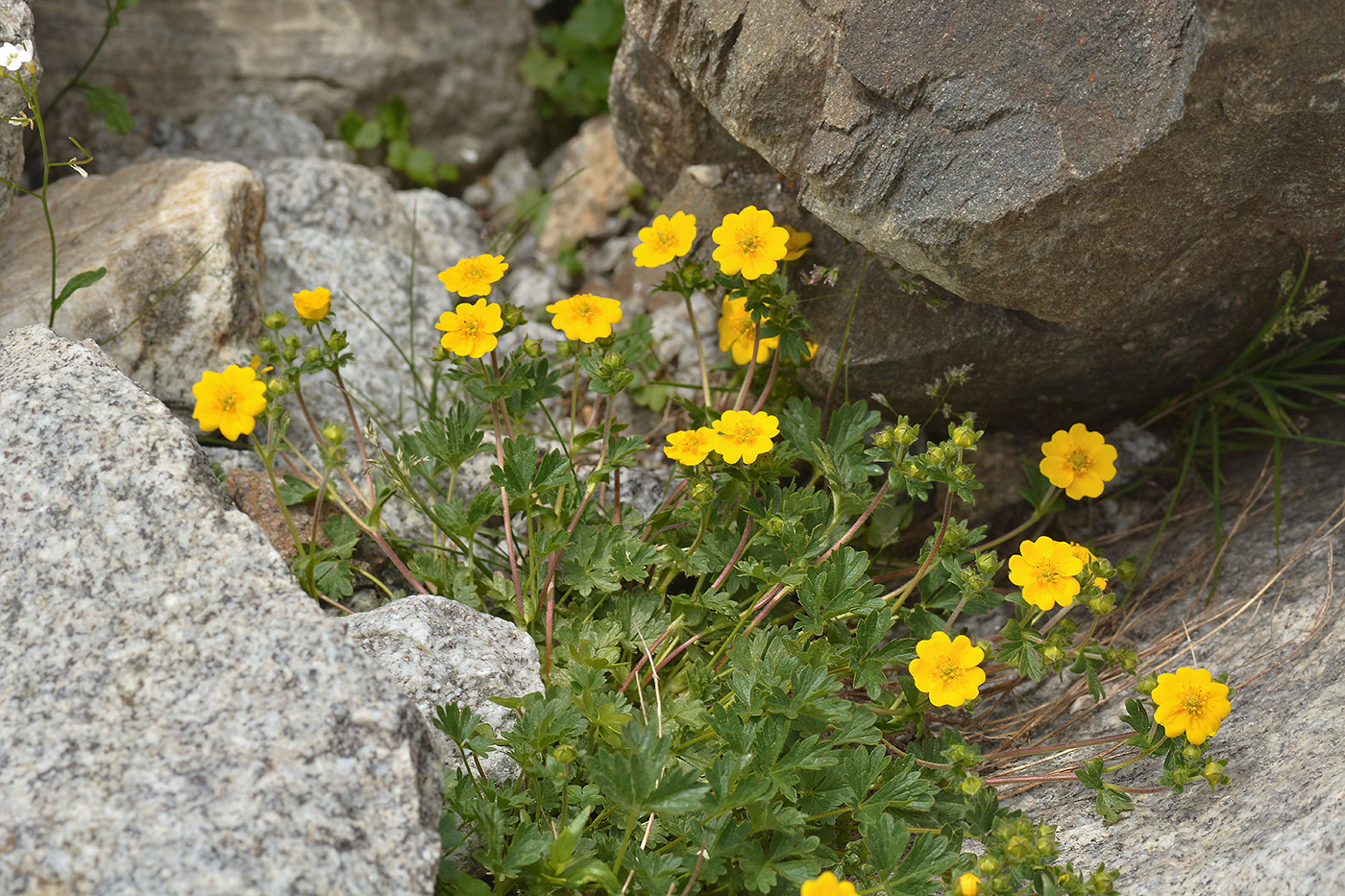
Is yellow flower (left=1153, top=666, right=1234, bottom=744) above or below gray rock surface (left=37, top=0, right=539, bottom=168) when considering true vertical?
below

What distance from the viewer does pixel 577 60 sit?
17.2 feet

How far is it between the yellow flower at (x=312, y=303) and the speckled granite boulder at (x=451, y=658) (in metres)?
0.90

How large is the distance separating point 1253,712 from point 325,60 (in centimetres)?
482

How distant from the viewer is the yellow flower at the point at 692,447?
2779 mm

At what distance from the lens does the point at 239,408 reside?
258 cm

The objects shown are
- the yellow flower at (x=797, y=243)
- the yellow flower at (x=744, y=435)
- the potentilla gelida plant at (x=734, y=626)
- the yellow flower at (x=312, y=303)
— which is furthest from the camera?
the yellow flower at (x=797, y=243)

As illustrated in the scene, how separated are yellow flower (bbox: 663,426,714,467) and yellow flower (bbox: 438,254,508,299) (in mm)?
743

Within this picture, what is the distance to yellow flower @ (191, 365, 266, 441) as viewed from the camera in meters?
2.58

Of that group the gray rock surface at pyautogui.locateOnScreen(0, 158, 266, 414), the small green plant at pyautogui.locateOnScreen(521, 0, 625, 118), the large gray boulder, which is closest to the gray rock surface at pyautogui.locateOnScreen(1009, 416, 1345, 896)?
the large gray boulder

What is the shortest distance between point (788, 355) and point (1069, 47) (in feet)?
3.71

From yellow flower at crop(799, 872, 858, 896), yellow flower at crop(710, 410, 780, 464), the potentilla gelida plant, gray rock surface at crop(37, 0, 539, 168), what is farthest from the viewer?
gray rock surface at crop(37, 0, 539, 168)

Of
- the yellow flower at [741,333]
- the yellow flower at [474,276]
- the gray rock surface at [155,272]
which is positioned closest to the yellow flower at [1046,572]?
the yellow flower at [741,333]

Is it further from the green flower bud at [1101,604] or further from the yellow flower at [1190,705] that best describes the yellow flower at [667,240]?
the yellow flower at [1190,705]

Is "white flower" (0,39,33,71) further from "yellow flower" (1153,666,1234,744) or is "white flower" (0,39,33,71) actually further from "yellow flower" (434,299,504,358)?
"yellow flower" (1153,666,1234,744)
